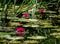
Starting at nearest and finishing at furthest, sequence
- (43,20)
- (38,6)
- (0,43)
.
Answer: (0,43)
(43,20)
(38,6)

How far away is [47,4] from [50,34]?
32.4 inches

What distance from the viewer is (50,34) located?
106 inches

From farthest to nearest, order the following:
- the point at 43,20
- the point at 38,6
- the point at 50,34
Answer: the point at 38,6
the point at 43,20
the point at 50,34

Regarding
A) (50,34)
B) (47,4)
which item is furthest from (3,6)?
(50,34)

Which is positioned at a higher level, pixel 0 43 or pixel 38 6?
pixel 38 6

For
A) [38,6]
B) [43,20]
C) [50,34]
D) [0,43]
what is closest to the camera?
[0,43]

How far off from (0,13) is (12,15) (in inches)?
6.4

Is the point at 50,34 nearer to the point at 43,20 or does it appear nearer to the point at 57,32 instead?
the point at 57,32

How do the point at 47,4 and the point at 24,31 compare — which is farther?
the point at 47,4

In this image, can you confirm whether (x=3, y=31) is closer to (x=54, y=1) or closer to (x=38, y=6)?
(x=38, y=6)

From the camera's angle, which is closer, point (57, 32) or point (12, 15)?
point (57, 32)

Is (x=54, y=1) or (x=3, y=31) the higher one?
(x=54, y=1)

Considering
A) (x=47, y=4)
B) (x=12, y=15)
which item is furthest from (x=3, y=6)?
(x=47, y=4)

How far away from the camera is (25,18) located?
3.02 metres
